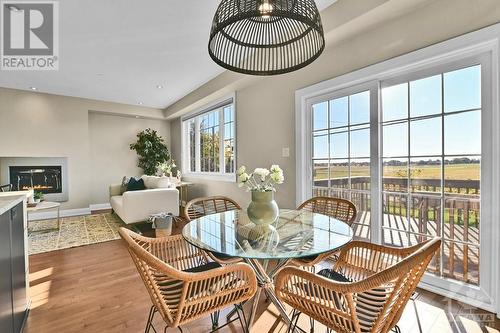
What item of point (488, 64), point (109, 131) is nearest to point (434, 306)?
point (488, 64)

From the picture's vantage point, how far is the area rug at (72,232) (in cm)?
341

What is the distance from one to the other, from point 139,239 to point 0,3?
2.63 metres

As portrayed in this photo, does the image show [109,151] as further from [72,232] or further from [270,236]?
[270,236]

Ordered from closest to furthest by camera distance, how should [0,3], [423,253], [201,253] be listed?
[423,253] < [201,253] < [0,3]

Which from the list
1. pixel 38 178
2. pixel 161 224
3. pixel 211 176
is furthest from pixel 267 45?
pixel 38 178

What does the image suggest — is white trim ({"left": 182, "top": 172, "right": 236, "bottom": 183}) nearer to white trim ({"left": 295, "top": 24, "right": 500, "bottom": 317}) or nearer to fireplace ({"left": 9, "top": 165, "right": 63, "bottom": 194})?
fireplace ({"left": 9, "top": 165, "right": 63, "bottom": 194})

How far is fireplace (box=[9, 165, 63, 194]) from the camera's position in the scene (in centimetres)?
481

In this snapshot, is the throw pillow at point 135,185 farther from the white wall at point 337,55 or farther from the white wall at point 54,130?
the white wall at point 54,130

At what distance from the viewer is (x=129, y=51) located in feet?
10.5

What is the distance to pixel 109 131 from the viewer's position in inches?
245

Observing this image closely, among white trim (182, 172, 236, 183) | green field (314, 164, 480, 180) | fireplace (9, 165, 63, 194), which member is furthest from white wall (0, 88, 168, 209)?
green field (314, 164, 480, 180)

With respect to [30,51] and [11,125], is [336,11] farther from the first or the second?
[11,125]

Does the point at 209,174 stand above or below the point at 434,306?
above

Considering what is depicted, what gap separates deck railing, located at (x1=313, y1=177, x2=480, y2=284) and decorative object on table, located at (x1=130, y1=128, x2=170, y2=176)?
5371mm
